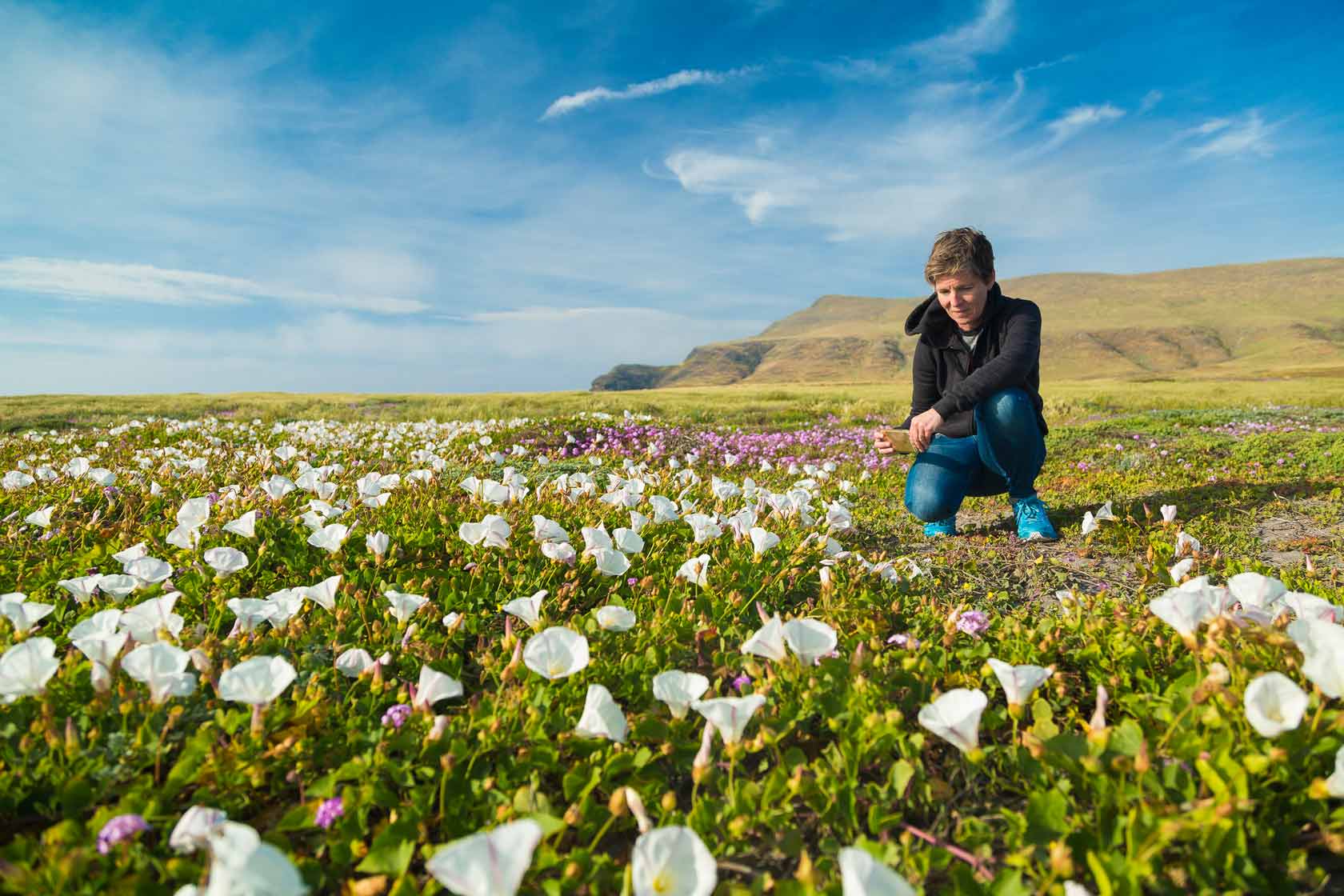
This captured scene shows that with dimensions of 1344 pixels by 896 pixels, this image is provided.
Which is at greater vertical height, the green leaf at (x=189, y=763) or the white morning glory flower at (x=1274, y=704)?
the white morning glory flower at (x=1274, y=704)

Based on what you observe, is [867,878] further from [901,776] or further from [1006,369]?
[1006,369]

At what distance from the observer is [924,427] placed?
5375mm

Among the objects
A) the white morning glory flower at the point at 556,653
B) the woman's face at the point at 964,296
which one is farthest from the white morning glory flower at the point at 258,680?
the woman's face at the point at 964,296

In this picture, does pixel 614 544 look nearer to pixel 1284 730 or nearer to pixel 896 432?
pixel 896 432

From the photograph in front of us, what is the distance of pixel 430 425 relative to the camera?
1162 centimetres

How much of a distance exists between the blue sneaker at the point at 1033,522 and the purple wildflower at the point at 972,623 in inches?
105

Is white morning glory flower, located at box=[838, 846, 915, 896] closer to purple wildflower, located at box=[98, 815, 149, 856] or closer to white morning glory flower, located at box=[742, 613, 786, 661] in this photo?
white morning glory flower, located at box=[742, 613, 786, 661]

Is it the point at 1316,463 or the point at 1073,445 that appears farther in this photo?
the point at 1073,445

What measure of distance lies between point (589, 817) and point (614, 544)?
7.95 ft

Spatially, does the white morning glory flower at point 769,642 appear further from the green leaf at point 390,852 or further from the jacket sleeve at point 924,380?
the jacket sleeve at point 924,380

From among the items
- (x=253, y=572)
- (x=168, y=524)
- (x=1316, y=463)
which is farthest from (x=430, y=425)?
(x=1316, y=463)

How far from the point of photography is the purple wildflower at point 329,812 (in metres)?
1.98

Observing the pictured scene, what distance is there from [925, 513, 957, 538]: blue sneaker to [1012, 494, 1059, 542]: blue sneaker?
0.53 metres

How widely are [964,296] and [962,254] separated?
335 mm
